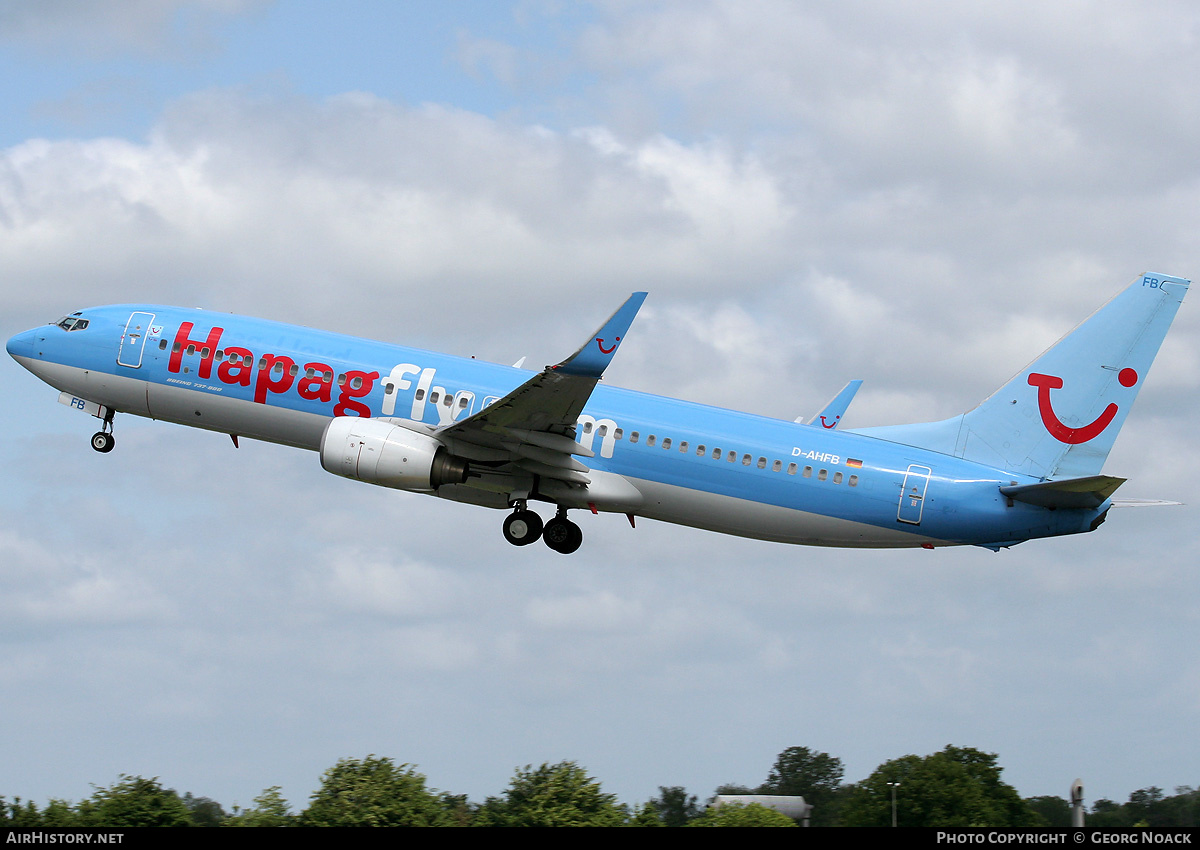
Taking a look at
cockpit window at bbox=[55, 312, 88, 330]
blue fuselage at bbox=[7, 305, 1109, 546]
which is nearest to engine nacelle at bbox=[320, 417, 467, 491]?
blue fuselage at bbox=[7, 305, 1109, 546]

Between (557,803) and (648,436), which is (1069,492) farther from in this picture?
(557,803)

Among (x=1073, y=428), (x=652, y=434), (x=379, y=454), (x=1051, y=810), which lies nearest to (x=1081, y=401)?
(x=1073, y=428)

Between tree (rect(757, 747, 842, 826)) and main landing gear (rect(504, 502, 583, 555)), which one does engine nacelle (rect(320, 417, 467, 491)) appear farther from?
tree (rect(757, 747, 842, 826))

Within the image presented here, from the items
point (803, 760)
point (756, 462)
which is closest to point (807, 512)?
point (756, 462)

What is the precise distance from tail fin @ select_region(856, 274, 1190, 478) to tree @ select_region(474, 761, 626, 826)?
31729 mm

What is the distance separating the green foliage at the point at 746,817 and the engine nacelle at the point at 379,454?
41.3 m

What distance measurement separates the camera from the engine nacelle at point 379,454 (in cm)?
3959

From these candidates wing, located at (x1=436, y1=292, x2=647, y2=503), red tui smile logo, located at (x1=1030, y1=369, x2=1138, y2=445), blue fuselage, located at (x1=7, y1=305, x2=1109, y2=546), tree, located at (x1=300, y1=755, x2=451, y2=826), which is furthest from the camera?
tree, located at (x1=300, y1=755, x2=451, y2=826)

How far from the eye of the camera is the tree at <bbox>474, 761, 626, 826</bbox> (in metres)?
68.1

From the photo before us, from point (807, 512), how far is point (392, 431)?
41.1 feet

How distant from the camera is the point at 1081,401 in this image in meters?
42.5

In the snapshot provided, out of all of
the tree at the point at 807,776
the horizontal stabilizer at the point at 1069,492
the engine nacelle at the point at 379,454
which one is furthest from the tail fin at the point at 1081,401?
the tree at the point at 807,776
